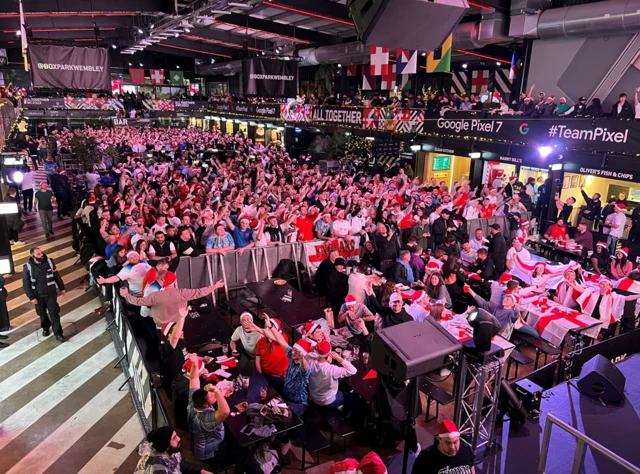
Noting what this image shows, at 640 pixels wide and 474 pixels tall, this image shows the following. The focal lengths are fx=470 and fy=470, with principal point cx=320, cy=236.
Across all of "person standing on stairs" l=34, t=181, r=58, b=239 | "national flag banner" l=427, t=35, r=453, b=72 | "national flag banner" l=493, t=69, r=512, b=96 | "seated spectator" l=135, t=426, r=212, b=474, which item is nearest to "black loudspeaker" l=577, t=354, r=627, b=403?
"seated spectator" l=135, t=426, r=212, b=474

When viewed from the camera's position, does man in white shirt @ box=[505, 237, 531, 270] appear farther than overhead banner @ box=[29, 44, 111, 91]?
No

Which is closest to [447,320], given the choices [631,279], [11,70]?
[631,279]

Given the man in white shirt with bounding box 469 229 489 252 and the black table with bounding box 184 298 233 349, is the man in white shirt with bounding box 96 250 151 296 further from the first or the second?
the man in white shirt with bounding box 469 229 489 252

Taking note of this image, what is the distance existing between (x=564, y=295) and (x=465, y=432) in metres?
4.02

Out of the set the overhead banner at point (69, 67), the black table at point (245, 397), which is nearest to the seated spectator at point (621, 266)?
the black table at point (245, 397)

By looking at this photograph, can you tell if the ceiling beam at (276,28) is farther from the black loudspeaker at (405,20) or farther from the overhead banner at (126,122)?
the black loudspeaker at (405,20)

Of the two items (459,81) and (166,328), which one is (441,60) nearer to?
(166,328)

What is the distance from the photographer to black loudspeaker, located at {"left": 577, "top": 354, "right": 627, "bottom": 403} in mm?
6254

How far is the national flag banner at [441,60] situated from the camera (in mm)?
12539

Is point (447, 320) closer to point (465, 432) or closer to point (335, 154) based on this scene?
point (465, 432)

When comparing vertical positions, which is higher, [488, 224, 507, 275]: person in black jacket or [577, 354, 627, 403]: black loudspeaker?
[488, 224, 507, 275]: person in black jacket

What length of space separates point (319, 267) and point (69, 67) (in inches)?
281

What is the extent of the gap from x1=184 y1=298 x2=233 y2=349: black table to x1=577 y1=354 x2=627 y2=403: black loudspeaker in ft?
16.1

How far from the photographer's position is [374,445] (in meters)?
5.45
